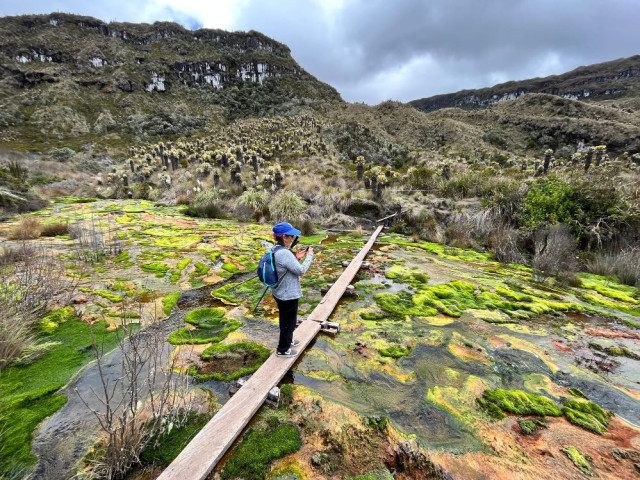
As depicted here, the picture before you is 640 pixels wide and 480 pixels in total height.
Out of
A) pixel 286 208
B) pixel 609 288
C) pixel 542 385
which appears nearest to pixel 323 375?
pixel 542 385

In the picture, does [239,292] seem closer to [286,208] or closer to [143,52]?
[286,208]

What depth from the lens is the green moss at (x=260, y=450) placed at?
2170 mm

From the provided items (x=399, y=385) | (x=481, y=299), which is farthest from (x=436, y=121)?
(x=399, y=385)

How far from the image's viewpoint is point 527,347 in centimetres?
393

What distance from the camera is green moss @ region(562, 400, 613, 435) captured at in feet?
8.54

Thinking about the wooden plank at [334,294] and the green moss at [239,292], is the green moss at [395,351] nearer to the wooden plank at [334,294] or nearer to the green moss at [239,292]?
the wooden plank at [334,294]

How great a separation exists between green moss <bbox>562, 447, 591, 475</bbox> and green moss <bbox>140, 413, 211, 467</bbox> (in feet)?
10.0

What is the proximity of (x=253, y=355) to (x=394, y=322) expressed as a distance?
7.25 feet

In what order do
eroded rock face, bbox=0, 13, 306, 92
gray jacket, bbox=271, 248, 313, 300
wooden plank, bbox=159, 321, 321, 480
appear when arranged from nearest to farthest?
wooden plank, bbox=159, 321, 321, 480 → gray jacket, bbox=271, 248, 313, 300 → eroded rock face, bbox=0, 13, 306, 92

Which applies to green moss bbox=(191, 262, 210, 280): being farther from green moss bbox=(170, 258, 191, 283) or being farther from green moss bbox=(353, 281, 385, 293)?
green moss bbox=(353, 281, 385, 293)

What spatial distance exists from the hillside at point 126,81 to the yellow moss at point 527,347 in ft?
177

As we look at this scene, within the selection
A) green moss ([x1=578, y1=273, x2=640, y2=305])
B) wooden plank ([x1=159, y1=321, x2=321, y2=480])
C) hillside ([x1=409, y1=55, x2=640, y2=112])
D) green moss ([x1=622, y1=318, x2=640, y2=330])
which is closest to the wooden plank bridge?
wooden plank ([x1=159, y1=321, x2=321, y2=480])

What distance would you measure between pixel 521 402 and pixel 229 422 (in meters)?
2.84

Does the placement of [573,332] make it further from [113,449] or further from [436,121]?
[436,121]
